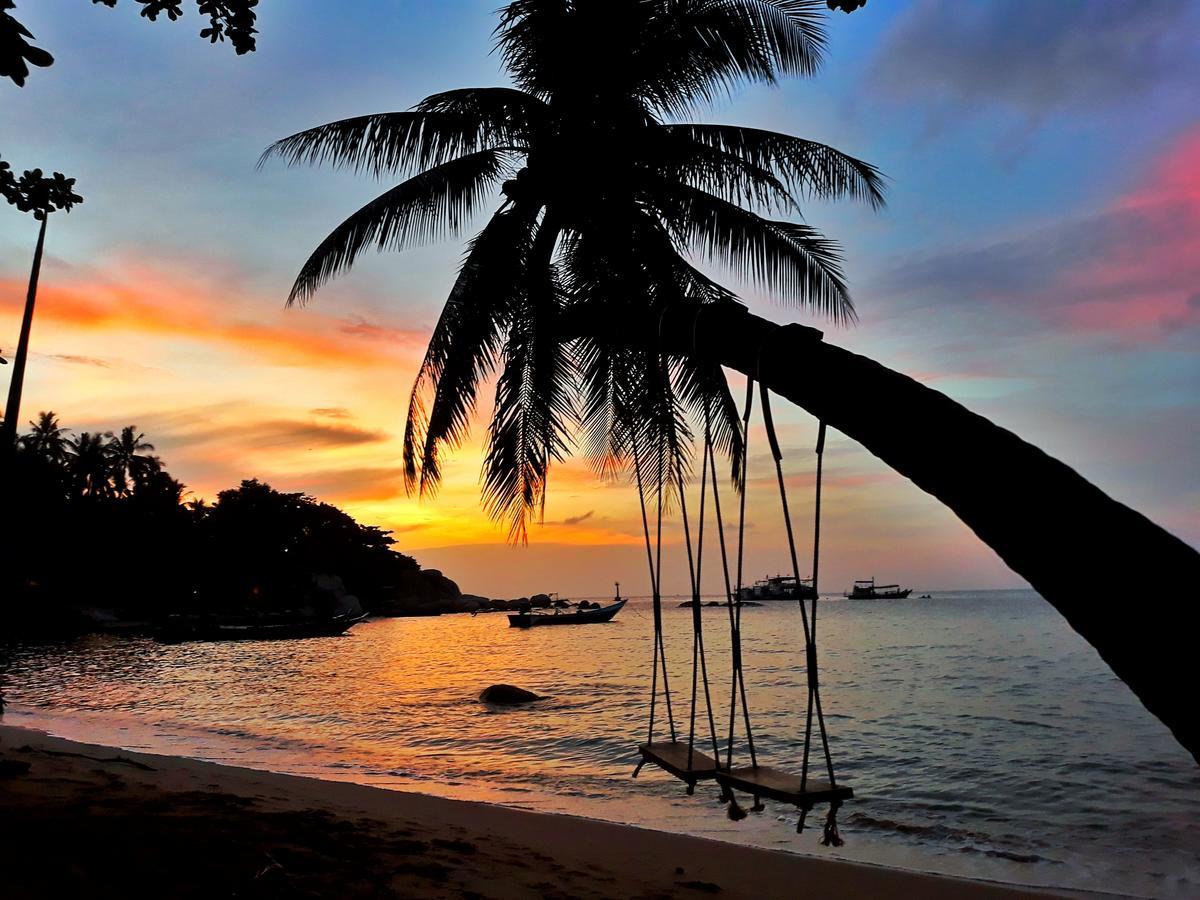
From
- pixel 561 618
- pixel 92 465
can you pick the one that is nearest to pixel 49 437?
pixel 92 465

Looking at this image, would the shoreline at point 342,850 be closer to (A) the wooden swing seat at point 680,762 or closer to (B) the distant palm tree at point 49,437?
(A) the wooden swing seat at point 680,762

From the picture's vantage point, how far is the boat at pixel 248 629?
4241cm

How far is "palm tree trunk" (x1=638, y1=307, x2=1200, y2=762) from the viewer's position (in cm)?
185

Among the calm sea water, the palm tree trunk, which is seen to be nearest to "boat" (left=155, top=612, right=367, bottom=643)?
the calm sea water

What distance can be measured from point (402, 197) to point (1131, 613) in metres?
7.38

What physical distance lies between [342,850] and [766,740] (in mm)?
11577

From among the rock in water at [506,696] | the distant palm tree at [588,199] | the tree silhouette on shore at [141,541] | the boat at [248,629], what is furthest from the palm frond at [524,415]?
the boat at [248,629]

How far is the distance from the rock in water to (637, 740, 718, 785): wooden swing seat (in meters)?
14.2

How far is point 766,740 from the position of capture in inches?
586

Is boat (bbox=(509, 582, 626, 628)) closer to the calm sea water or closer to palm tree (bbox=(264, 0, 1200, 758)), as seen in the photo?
the calm sea water

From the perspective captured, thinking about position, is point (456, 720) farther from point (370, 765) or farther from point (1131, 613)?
point (1131, 613)

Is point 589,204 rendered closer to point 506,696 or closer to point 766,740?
point 766,740

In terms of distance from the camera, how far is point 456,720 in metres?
16.8

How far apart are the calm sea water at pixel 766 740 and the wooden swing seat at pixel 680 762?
2401mm
